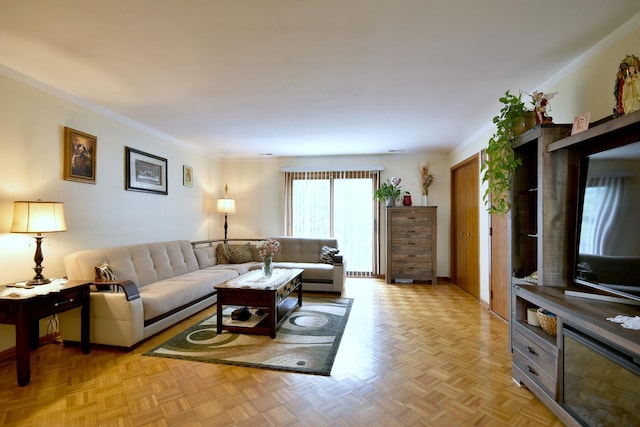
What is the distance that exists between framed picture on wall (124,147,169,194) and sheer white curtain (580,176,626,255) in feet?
14.7

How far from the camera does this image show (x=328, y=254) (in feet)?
16.3

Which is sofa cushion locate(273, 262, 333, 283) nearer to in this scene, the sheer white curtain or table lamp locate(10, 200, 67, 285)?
table lamp locate(10, 200, 67, 285)

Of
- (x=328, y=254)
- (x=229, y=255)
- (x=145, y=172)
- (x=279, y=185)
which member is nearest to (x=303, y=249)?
(x=328, y=254)

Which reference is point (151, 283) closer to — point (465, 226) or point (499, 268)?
point (499, 268)

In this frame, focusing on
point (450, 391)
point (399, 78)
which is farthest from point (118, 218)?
point (450, 391)

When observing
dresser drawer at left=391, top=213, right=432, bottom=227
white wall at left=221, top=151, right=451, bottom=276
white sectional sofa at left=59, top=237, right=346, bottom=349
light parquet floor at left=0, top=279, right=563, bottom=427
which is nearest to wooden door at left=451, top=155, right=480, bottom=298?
white wall at left=221, top=151, right=451, bottom=276

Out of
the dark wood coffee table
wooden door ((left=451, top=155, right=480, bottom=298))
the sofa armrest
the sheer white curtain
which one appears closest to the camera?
the sheer white curtain

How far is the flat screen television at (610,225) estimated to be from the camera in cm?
151

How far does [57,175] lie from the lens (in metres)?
2.89

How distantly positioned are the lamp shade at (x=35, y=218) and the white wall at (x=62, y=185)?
1.00 ft

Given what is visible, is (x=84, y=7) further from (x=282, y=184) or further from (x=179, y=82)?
(x=282, y=184)

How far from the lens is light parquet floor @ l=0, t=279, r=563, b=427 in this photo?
5.80 ft

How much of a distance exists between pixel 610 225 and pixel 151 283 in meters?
4.06

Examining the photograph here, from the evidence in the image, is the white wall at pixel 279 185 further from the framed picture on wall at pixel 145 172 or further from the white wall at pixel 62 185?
the framed picture on wall at pixel 145 172
